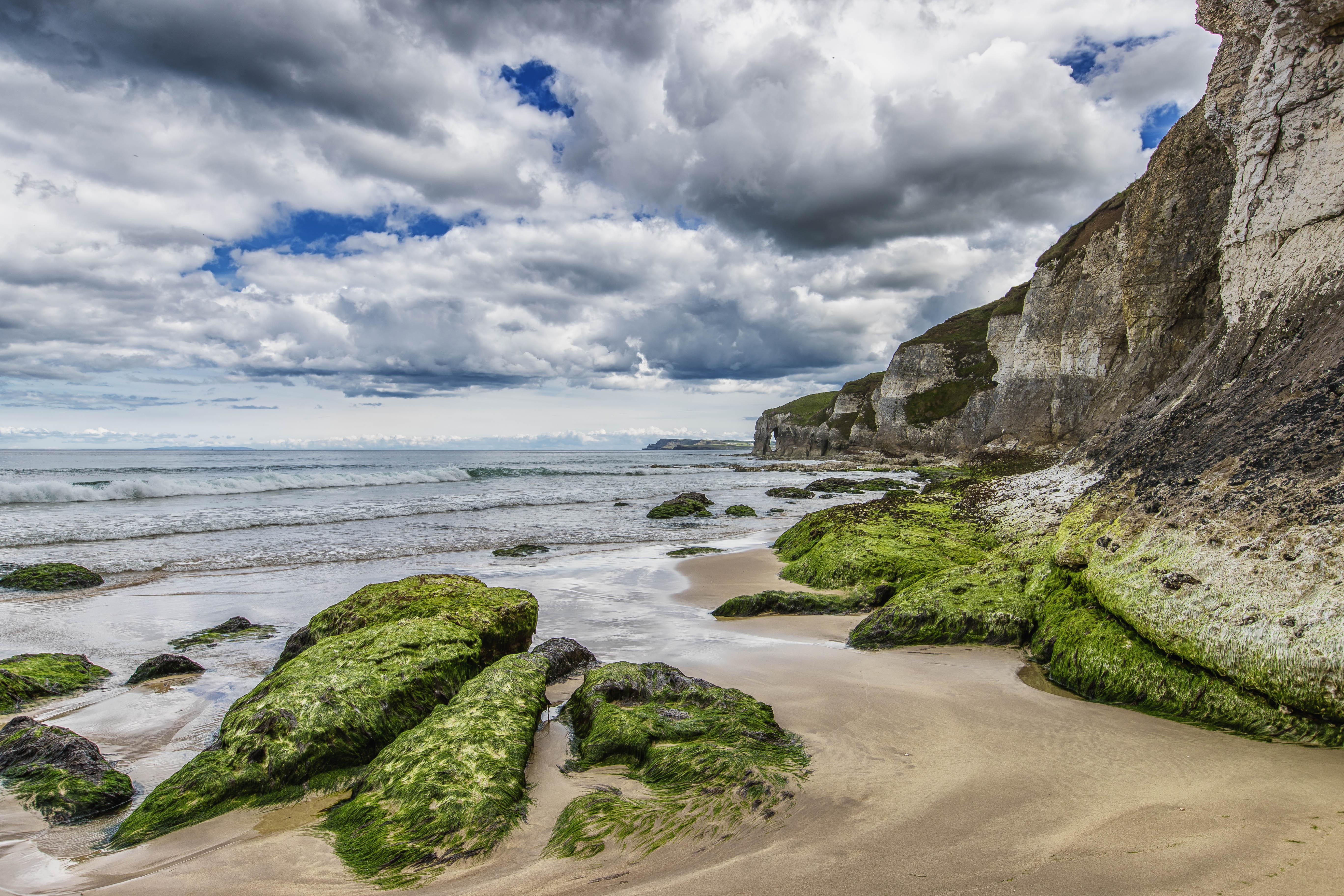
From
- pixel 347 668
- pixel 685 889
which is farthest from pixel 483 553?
pixel 685 889

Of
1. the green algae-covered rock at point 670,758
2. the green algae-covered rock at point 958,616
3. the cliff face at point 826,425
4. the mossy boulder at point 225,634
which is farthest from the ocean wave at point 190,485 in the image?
the cliff face at point 826,425

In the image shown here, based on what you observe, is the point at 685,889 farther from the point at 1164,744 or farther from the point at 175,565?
the point at 175,565

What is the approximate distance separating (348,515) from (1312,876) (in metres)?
26.4

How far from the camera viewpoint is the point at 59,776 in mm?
4227

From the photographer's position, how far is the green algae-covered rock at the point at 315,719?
12.9 feet

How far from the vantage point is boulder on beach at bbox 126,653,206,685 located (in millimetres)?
6672

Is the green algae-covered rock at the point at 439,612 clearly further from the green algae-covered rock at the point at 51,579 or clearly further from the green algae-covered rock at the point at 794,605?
the green algae-covered rock at the point at 51,579

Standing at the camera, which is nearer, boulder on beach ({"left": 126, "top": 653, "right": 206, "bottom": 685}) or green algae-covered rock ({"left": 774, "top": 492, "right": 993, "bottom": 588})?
boulder on beach ({"left": 126, "top": 653, "right": 206, "bottom": 685})

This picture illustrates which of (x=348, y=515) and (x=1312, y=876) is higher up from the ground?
(x=1312, y=876)

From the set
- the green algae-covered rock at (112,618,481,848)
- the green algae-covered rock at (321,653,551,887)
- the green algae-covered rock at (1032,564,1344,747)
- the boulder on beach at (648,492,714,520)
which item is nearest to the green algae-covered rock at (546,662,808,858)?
the green algae-covered rock at (321,653,551,887)

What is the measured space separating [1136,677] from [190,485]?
130ft

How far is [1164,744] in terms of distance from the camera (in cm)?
399

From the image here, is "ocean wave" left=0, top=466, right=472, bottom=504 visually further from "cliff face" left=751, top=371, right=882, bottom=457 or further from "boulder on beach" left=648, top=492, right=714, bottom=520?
"cliff face" left=751, top=371, right=882, bottom=457

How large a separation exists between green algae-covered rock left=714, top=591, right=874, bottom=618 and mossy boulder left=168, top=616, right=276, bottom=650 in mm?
6379
